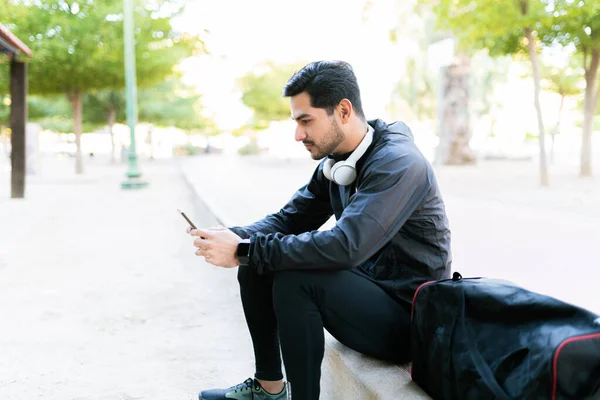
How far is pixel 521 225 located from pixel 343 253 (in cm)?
609

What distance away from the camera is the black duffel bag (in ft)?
4.90

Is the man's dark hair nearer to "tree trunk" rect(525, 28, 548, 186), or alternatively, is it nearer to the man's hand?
the man's hand

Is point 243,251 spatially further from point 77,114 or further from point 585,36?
point 77,114

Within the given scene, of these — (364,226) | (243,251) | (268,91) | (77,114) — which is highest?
(268,91)

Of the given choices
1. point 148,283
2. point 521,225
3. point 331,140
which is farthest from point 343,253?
point 521,225

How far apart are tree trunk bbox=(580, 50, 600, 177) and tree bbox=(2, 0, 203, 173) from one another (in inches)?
410

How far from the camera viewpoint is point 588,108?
1270cm

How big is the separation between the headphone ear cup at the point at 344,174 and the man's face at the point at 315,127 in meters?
0.08

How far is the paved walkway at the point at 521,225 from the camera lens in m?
4.93

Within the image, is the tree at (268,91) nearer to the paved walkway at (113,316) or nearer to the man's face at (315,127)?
the paved walkway at (113,316)

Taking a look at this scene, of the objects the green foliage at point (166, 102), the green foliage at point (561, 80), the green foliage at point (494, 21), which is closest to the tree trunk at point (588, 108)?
the green foliage at point (494, 21)

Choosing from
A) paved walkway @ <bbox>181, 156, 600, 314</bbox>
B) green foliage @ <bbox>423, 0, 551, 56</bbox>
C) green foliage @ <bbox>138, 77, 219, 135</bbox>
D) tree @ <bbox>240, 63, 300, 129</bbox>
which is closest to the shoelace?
paved walkway @ <bbox>181, 156, 600, 314</bbox>

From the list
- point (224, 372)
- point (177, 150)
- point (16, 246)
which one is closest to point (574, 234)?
point (224, 372)

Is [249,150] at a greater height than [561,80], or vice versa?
[561,80]
